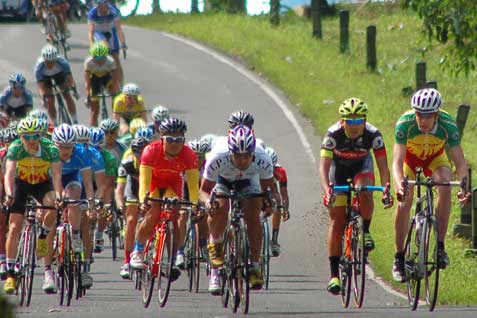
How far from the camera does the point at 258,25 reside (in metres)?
39.3

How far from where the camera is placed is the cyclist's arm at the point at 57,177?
15969 millimetres

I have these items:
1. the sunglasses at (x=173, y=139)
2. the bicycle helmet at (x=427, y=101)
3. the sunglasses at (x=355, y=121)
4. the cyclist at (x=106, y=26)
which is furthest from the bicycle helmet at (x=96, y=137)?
the cyclist at (x=106, y=26)

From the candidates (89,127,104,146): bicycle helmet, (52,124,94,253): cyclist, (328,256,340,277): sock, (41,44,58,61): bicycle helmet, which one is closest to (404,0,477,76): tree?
(89,127,104,146): bicycle helmet

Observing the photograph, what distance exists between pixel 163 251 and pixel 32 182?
182 cm

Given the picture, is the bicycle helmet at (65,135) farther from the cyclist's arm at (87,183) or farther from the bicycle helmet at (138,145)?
the bicycle helmet at (138,145)

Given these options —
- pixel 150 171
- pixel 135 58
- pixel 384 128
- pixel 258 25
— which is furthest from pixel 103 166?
pixel 258 25

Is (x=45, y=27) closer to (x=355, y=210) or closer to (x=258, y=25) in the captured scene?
(x=258, y=25)

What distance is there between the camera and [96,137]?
19.5 m

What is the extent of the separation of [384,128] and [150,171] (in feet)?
43.8

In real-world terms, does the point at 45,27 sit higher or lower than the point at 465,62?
higher

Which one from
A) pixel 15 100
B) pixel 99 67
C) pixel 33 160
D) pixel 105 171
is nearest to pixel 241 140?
pixel 33 160

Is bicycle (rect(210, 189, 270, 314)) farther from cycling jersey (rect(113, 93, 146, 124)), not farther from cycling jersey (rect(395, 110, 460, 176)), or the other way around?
cycling jersey (rect(113, 93, 146, 124))

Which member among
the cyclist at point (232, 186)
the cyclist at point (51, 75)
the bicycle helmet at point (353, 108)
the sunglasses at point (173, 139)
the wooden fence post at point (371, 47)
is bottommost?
the cyclist at point (232, 186)

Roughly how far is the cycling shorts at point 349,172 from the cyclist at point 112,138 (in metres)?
5.50
